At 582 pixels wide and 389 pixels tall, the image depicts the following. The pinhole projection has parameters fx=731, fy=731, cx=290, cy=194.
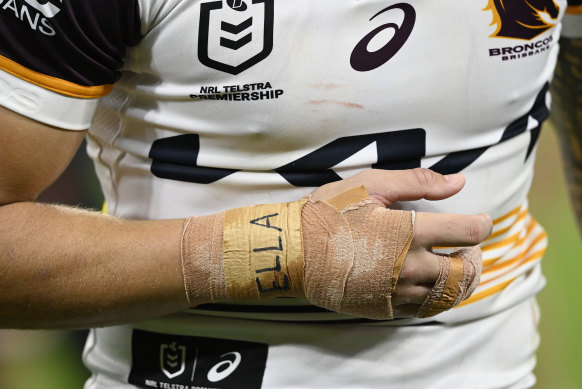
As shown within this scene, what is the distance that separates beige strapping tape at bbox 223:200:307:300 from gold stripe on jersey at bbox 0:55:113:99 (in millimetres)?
240

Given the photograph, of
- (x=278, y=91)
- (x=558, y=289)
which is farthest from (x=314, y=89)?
(x=558, y=289)

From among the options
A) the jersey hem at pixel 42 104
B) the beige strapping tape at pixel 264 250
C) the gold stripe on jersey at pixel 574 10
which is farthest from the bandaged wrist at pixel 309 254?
the gold stripe on jersey at pixel 574 10

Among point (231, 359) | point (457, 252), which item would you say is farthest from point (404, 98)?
point (231, 359)

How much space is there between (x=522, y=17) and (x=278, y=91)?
1.25 ft

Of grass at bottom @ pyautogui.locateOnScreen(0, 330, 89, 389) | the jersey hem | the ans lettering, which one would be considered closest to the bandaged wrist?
the jersey hem

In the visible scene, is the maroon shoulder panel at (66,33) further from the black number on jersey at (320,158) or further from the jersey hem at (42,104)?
the black number on jersey at (320,158)

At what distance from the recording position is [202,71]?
38.1 inches

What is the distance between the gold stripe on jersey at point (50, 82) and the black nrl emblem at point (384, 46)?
34 cm

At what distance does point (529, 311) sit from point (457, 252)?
1.21 feet

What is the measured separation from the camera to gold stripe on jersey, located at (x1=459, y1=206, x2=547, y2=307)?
1.18 meters

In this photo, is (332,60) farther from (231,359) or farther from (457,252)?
(231,359)

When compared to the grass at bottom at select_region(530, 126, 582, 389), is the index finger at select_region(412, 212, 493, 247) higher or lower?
higher

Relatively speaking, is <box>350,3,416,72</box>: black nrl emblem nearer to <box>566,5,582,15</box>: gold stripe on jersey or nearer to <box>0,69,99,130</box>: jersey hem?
<box>0,69,99,130</box>: jersey hem

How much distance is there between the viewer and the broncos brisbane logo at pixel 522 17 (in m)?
1.03
